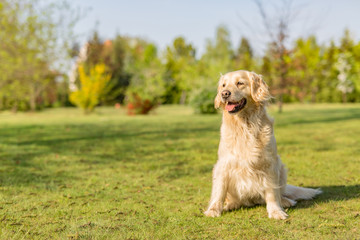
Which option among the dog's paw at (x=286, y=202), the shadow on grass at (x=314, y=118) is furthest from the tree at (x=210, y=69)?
the shadow on grass at (x=314, y=118)

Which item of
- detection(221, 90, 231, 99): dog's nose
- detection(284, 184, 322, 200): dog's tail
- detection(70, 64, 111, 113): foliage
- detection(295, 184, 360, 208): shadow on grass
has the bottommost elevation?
detection(295, 184, 360, 208): shadow on grass

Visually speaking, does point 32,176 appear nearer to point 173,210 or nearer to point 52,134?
point 173,210

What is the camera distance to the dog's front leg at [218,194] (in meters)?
3.72

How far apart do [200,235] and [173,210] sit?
929 millimetres

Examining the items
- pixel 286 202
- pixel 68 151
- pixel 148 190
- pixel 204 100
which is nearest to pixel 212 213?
pixel 286 202

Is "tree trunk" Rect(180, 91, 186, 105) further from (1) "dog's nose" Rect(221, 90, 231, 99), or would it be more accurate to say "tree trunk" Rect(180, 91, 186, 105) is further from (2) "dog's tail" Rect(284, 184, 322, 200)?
(1) "dog's nose" Rect(221, 90, 231, 99)

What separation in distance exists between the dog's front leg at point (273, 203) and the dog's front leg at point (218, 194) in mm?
464

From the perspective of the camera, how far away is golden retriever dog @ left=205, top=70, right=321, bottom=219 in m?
3.61

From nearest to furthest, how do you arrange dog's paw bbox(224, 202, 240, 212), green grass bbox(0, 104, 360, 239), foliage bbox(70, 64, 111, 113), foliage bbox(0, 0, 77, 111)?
1. green grass bbox(0, 104, 360, 239)
2. dog's paw bbox(224, 202, 240, 212)
3. foliage bbox(0, 0, 77, 111)
4. foliage bbox(70, 64, 111, 113)

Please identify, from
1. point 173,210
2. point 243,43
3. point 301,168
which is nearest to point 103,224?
point 173,210

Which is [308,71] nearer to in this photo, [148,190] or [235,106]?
[148,190]

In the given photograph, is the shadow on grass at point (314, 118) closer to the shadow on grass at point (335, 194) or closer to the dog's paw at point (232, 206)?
the shadow on grass at point (335, 194)

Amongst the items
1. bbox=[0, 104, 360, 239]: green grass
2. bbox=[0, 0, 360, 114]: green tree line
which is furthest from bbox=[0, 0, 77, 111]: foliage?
bbox=[0, 104, 360, 239]: green grass

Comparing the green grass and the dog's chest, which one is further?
the dog's chest
